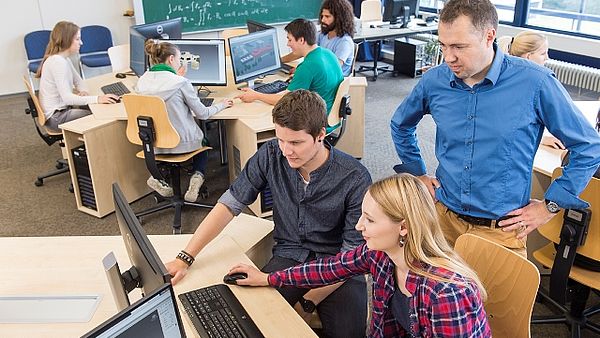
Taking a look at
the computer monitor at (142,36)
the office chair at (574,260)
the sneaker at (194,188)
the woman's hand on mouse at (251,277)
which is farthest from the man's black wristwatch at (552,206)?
the computer monitor at (142,36)

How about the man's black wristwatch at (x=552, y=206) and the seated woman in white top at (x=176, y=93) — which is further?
the seated woman in white top at (x=176, y=93)

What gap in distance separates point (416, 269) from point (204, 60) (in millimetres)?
2907

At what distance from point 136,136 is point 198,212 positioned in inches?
27.5

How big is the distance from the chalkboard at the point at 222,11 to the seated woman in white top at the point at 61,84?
2771mm

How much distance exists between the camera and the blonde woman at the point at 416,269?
1328 mm

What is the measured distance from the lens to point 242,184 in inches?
78.4

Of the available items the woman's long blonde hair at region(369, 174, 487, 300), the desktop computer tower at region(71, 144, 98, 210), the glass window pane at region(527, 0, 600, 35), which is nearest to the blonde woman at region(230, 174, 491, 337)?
the woman's long blonde hair at region(369, 174, 487, 300)

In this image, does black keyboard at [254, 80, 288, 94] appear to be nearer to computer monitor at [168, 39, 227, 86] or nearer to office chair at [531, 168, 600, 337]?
computer monitor at [168, 39, 227, 86]

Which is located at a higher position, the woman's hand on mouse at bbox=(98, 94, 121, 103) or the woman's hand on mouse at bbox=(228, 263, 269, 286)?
the woman's hand on mouse at bbox=(98, 94, 121, 103)

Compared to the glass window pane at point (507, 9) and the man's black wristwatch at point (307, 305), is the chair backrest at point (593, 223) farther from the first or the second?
the glass window pane at point (507, 9)

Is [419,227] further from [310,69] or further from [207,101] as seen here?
[207,101]

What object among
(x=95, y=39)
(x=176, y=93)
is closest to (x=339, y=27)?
(x=176, y=93)

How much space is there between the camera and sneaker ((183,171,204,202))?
144 inches

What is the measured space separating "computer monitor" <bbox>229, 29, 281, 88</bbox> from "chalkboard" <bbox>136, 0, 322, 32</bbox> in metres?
2.89
